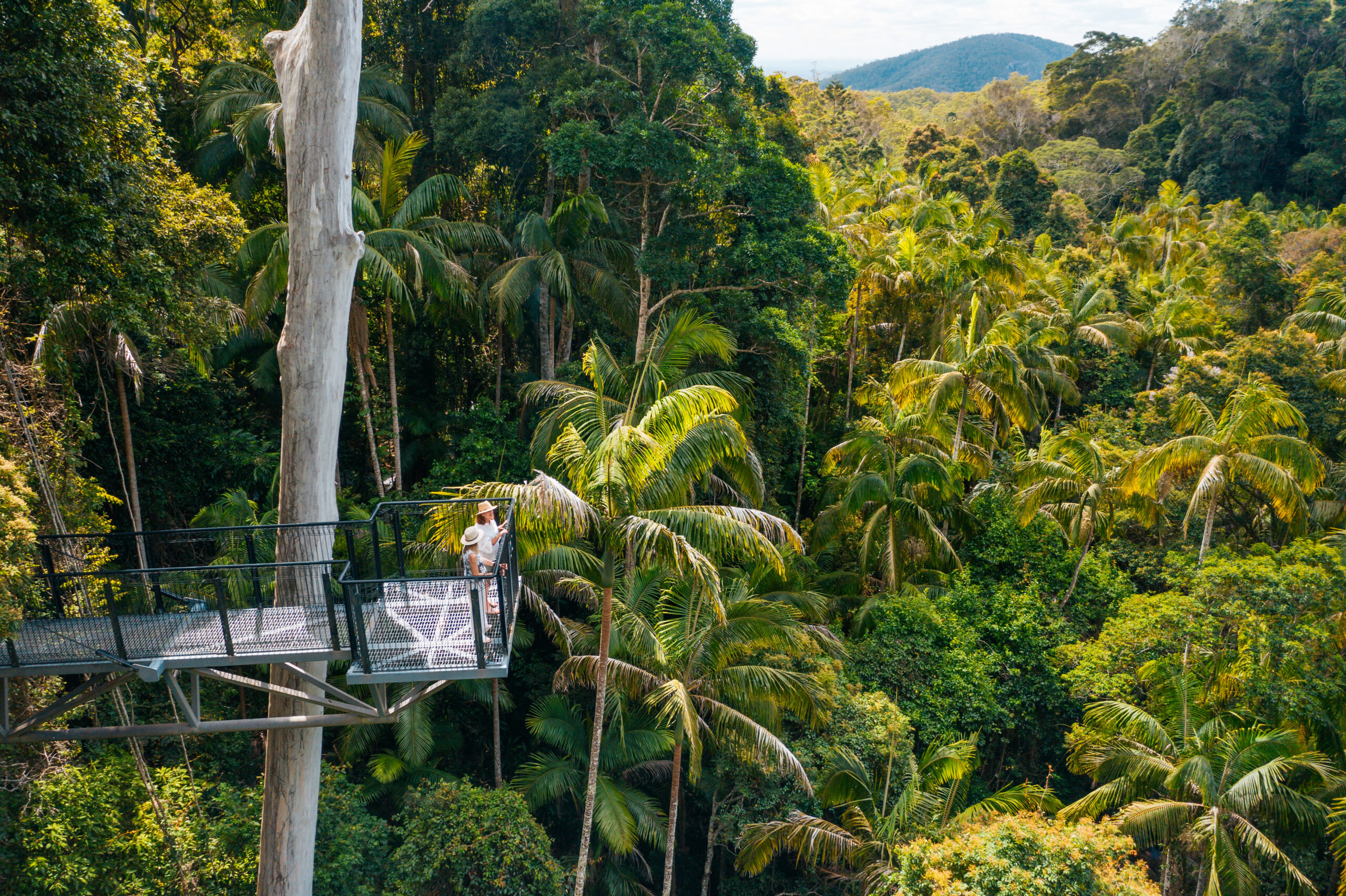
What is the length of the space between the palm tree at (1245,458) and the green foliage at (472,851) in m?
13.2

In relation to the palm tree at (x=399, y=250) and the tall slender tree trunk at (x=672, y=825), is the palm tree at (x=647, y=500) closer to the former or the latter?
the tall slender tree trunk at (x=672, y=825)

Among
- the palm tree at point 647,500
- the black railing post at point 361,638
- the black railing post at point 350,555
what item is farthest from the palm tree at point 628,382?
the black railing post at point 361,638

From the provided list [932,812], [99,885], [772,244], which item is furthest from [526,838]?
[772,244]

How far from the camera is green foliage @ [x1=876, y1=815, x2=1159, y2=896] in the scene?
924 centimetres

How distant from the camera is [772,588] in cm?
1498

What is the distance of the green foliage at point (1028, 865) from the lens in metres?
9.24

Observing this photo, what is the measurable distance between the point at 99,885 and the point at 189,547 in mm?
6440

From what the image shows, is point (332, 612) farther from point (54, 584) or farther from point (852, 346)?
point (852, 346)

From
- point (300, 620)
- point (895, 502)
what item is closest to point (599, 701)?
point (300, 620)

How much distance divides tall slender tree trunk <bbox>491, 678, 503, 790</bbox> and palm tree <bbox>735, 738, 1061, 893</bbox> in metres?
4.48

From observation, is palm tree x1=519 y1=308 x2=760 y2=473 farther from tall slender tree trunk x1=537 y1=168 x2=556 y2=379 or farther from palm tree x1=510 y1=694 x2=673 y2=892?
palm tree x1=510 y1=694 x2=673 y2=892

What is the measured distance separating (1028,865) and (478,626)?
7722mm

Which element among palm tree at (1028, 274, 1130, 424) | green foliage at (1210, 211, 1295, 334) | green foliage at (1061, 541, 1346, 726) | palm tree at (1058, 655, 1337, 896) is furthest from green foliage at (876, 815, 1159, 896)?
green foliage at (1210, 211, 1295, 334)

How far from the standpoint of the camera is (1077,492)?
697 inches
